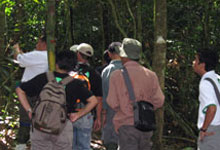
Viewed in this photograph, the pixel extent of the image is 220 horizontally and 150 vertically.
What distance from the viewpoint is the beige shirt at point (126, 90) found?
4.84 meters

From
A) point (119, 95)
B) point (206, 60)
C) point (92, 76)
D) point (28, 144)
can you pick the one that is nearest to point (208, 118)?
point (206, 60)

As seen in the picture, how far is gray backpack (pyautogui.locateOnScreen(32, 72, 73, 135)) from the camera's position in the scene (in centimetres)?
432

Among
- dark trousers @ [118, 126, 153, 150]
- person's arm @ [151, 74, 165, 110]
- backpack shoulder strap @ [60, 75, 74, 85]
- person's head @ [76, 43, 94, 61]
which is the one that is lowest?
dark trousers @ [118, 126, 153, 150]

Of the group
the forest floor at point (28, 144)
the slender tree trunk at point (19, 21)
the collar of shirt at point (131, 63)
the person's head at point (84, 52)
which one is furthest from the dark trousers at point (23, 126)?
the collar of shirt at point (131, 63)

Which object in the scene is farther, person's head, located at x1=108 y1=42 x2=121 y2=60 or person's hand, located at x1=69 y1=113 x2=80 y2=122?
person's head, located at x1=108 y1=42 x2=121 y2=60

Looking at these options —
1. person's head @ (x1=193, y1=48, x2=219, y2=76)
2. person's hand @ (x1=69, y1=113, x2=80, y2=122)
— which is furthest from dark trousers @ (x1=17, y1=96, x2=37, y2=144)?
person's head @ (x1=193, y1=48, x2=219, y2=76)

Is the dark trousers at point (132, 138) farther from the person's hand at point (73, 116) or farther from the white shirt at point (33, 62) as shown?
the white shirt at point (33, 62)

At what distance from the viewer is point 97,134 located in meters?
10.3

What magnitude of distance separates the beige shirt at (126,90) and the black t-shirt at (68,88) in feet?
1.34

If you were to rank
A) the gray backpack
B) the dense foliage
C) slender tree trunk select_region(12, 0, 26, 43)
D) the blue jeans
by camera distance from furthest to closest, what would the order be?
the dense foliage → slender tree trunk select_region(12, 0, 26, 43) → the blue jeans → the gray backpack

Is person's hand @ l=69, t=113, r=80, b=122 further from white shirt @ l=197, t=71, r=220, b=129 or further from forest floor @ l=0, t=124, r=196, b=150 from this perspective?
forest floor @ l=0, t=124, r=196, b=150

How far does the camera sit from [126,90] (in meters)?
4.84

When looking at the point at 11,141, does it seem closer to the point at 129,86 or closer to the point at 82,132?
the point at 82,132

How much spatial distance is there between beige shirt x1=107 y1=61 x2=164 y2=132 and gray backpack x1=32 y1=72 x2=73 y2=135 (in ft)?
2.48
